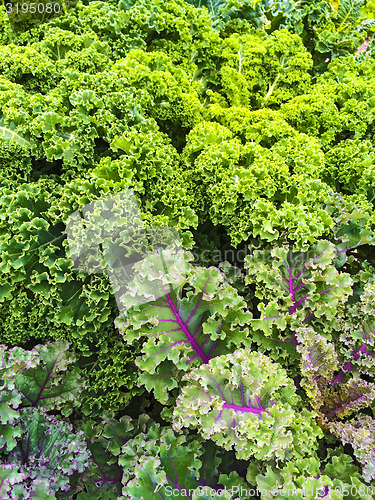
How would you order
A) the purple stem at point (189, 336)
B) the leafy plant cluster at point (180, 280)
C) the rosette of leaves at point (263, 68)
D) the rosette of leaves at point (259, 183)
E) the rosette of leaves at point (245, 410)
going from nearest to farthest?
the rosette of leaves at point (245, 410) → the leafy plant cluster at point (180, 280) → the purple stem at point (189, 336) → the rosette of leaves at point (259, 183) → the rosette of leaves at point (263, 68)

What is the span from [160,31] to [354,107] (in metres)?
1.48

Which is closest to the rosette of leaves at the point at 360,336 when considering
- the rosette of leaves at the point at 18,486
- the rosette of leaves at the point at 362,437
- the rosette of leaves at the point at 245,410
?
the rosette of leaves at the point at 362,437

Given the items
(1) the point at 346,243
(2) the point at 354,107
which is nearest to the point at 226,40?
(2) the point at 354,107

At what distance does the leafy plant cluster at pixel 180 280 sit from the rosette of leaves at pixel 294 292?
0.04 feet

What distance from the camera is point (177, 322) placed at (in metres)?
2.14

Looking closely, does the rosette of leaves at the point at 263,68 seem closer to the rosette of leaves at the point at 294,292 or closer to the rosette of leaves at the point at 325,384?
the rosette of leaves at the point at 294,292

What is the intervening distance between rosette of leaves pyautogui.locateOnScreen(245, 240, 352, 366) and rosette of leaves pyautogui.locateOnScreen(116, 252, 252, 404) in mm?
213

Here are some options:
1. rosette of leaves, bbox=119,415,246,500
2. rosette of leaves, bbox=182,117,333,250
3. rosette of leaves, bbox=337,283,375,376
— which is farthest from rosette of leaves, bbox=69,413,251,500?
rosette of leaves, bbox=182,117,333,250

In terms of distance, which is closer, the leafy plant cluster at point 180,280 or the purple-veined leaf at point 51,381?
the leafy plant cluster at point 180,280

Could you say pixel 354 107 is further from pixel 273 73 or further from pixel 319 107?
pixel 273 73

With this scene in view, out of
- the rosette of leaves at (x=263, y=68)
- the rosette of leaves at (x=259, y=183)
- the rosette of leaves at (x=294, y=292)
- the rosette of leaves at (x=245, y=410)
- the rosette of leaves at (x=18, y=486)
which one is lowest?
the rosette of leaves at (x=18, y=486)

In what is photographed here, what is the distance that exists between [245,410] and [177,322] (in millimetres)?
536

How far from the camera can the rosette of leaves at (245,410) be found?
184 cm

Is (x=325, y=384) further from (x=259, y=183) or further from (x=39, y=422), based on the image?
(x=39, y=422)
